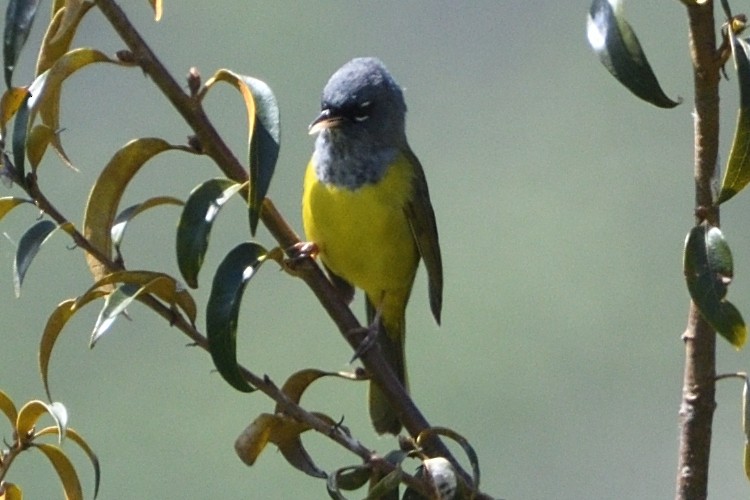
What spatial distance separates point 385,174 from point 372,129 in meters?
0.14

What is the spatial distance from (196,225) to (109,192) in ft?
0.77

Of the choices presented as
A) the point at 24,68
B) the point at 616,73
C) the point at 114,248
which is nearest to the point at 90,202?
the point at 114,248

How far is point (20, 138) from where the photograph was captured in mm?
1534

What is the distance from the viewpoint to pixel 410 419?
1739mm

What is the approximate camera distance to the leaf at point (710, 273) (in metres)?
1.51

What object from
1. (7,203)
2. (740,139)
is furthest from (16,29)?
(740,139)

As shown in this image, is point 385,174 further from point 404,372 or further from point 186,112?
point 186,112

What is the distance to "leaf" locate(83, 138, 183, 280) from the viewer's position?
Answer: 1677 millimetres

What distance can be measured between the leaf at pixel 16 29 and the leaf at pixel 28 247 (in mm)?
204

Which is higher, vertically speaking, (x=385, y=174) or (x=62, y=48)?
(x=62, y=48)

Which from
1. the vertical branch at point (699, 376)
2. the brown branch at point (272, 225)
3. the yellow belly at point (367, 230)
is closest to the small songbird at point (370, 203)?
the yellow belly at point (367, 230)

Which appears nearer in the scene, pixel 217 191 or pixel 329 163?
pixel 217 191

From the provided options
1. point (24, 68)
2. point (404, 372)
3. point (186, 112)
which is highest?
point (24, 68)

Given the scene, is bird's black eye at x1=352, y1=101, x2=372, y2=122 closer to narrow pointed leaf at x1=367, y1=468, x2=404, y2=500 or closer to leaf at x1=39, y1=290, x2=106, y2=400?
leaf at x1=39, y1=290, x2=106, y2=400
